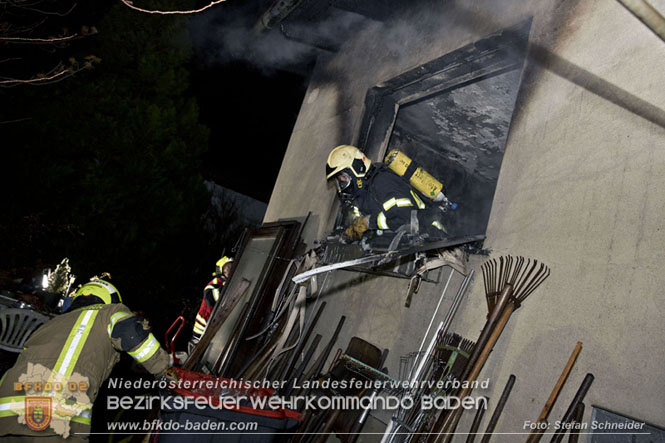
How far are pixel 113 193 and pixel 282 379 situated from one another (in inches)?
439

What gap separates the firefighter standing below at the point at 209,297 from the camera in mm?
6664

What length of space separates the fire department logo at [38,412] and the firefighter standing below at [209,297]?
3391 mm

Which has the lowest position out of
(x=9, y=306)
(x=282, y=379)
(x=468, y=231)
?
(x=9, y=306)

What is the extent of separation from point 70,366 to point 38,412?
350 millimetres

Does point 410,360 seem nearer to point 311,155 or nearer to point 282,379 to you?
point 282,379

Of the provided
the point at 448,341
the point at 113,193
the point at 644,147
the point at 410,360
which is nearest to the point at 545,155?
the point at 644,147

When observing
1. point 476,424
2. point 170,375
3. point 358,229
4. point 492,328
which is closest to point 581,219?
point 492,328

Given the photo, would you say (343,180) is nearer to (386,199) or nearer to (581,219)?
(386,199)

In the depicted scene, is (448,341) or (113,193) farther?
(113,193)

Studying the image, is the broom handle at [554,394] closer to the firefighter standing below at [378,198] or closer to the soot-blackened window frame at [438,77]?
the firefighter standing below at [378,198]

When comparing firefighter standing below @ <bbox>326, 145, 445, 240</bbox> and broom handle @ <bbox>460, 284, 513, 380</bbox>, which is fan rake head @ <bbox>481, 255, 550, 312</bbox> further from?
firefighter standing below @ <bbox>326, 145, 445, 240</bbox>

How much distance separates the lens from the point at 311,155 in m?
7.61

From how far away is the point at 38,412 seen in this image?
→ 3066 mm

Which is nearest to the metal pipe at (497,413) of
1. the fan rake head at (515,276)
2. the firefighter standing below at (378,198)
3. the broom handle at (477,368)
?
the broom handle at (477,368)
